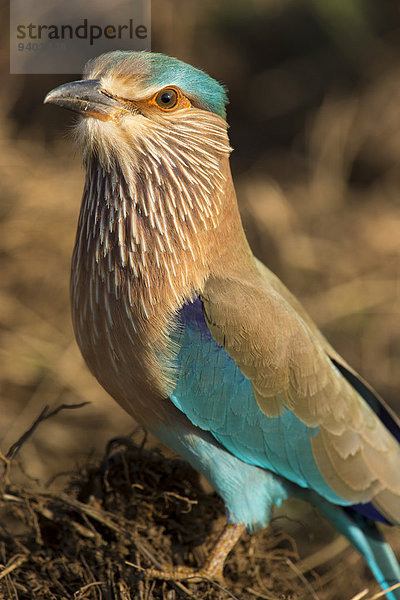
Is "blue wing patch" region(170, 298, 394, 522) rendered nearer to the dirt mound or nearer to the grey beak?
the dirt mound

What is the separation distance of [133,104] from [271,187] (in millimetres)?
3423

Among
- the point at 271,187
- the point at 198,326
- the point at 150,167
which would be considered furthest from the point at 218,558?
the point at 271,187

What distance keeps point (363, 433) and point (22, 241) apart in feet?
8.99

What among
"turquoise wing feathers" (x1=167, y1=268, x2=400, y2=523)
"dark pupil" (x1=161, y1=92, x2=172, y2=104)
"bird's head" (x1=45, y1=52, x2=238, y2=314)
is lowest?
"turquoise wing feathers" (x1=167, y1=268, x2=400, y2=523)

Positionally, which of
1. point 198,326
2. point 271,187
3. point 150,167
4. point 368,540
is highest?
point 271,187

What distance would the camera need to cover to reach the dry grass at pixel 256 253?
264 cm

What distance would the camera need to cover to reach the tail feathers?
8.96 ft

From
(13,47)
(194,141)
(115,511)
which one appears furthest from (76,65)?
(115,511)

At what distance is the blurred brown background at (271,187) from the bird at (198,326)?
1.52 m

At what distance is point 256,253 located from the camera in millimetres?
5180

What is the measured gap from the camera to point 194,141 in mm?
2525

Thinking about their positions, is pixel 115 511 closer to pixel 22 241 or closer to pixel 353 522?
pixel 353 522

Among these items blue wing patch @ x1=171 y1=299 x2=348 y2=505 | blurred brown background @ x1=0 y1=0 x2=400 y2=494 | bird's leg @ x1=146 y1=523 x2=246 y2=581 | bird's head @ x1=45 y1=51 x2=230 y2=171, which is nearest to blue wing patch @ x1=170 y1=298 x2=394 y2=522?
blue wing patch @ x1=171 y1=299 x2=348 y2=505

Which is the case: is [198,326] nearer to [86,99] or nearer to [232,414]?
[232,414]
